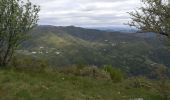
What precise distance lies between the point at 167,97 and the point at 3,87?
10.6m

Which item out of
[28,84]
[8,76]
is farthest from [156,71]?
[8,76]

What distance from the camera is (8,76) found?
20.5 meters

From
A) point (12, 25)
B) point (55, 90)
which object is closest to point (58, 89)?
point (55, 90)

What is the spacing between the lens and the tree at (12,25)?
25.8 metres

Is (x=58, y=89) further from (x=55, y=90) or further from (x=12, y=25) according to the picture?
(x=12, y=25)

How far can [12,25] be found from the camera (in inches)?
1020

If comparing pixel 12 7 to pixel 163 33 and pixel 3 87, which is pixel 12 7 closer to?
pixel 3 87

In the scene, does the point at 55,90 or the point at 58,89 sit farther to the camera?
the point at 58,89

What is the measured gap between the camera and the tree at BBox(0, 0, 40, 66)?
25828mm

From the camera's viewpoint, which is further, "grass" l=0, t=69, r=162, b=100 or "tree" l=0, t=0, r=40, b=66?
"tree" l=0, t=0, r=40, b=66

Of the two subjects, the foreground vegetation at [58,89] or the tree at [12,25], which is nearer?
the foreground vegetation at [58,89]

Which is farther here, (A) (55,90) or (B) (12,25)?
(B) (12,25)

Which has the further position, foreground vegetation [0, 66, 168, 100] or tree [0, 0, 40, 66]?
tree [0, 0, 40, 66]

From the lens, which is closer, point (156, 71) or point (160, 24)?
point (156, 71)
